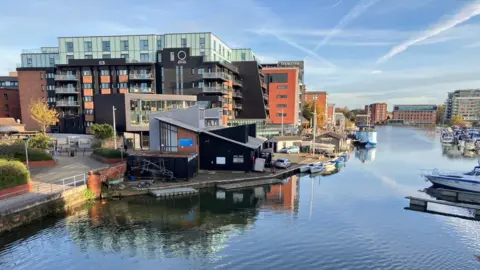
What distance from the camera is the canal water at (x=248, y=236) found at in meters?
14.6

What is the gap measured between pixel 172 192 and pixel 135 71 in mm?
38266

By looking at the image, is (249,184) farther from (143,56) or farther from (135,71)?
(143,56)

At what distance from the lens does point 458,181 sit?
29453 mm

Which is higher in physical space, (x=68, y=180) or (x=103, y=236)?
(x=68, y=180)

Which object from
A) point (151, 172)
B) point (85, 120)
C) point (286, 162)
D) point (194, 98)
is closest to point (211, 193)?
point (151, 172)

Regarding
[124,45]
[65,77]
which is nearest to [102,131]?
[65,77]

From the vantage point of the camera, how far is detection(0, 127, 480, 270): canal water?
1462 cm

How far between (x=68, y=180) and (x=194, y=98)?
92.9 ft

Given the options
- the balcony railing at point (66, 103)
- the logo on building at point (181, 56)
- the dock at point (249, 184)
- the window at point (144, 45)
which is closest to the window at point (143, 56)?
the window at point (144, 45)

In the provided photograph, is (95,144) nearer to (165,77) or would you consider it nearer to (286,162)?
(165,77)

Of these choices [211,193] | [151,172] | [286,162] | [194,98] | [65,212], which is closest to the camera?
[65,212]

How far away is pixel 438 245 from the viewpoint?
1705cm

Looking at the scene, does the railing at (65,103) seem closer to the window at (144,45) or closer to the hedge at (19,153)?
the window at (144,45)

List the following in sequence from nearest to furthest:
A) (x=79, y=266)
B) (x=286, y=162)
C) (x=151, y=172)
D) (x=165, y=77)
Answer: (x=79, y=266)
(x=151, y=172)
(x=286, y=162)
(x=165, y=77)
